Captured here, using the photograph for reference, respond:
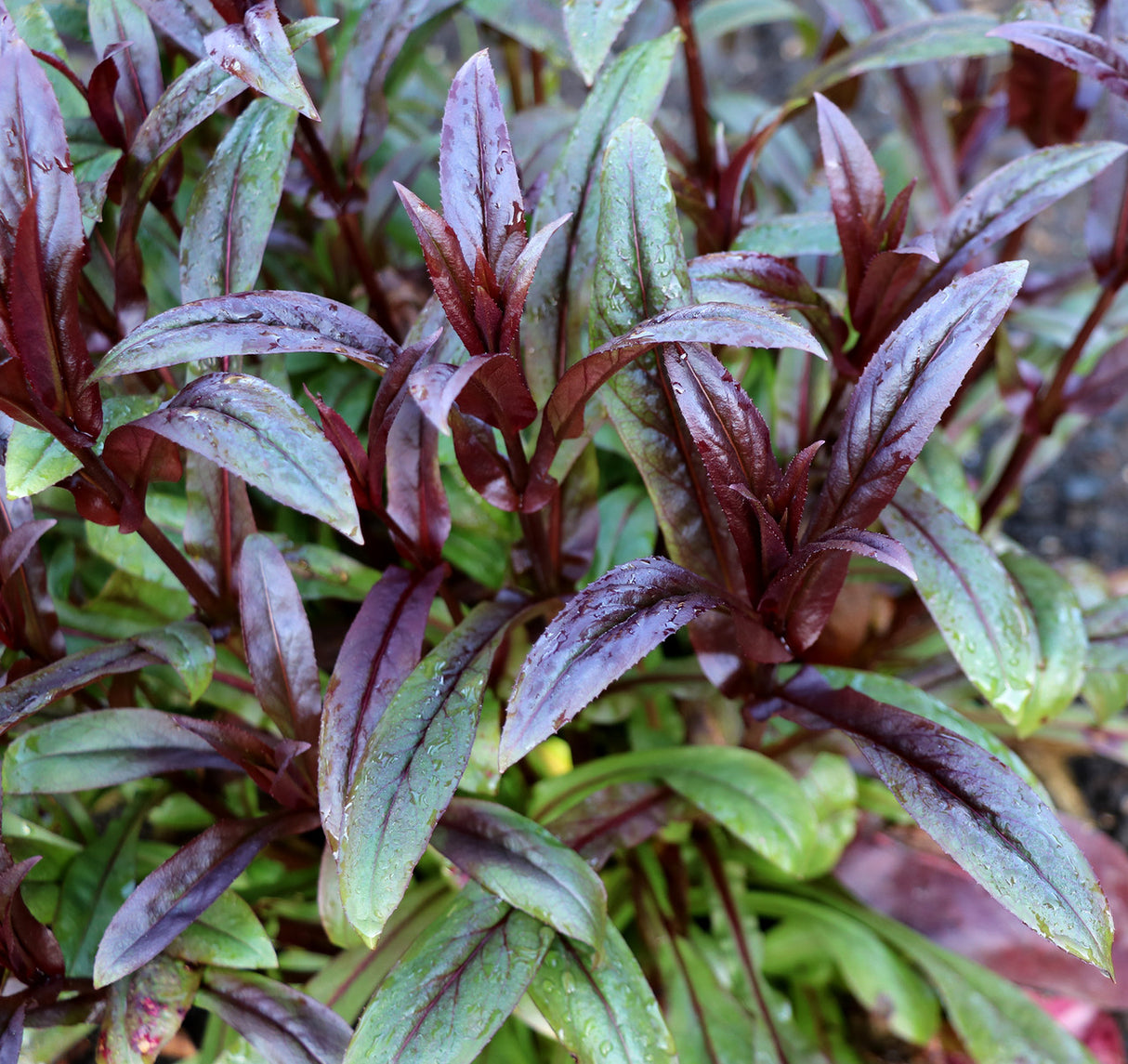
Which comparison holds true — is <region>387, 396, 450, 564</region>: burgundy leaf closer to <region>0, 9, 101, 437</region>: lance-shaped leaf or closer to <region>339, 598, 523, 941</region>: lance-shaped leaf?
<region>339, 598, 523, 941</region>: lance-shaped leaf

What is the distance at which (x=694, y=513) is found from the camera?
37.4 inches

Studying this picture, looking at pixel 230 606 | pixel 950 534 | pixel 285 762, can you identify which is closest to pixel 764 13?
pixel 950 534

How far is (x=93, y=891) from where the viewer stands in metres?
1.11

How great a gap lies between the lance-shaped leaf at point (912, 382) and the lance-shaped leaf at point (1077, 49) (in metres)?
0.37

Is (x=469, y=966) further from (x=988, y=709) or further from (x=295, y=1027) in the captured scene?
(x=988, y=709)

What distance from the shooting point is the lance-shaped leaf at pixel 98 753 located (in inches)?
37.4

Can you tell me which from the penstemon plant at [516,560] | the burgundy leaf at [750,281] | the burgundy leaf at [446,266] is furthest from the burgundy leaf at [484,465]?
the burgundy leaf at [750,281]

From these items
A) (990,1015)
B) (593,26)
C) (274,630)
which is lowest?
(990,1015)

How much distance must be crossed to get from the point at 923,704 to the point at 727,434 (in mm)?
426

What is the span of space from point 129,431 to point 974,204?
85 centimetres

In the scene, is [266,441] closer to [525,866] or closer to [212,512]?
[212,512]

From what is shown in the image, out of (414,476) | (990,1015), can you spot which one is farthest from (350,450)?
(990,1015)

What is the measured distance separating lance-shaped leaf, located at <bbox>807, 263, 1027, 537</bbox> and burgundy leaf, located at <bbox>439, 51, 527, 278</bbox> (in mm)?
326

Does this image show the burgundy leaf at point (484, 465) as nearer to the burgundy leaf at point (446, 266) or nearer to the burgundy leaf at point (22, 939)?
the burgundy leaf at point (446, 266)
